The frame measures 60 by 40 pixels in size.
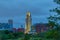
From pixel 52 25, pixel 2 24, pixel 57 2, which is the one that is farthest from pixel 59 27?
pixel 2 24

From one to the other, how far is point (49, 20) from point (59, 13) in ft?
2.61

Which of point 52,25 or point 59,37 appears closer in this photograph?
point 52,25

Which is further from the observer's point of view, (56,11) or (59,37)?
(59,37)

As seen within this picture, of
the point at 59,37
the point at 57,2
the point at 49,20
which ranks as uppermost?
the point at 57,2

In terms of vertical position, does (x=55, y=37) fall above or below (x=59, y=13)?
below

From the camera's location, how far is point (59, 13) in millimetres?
18344

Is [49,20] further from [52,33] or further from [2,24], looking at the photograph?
[2,24]

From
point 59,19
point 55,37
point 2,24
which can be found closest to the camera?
point 59,19

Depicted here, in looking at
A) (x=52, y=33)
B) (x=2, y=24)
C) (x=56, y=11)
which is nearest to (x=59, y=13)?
(x=56, y=11)

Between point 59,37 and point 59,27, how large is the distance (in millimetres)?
1619

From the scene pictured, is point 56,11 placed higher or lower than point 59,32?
higher

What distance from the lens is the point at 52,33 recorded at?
18.6m

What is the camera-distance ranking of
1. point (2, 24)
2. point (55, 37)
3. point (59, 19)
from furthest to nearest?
point (2, 24), point (55, 37), point (59, 19)

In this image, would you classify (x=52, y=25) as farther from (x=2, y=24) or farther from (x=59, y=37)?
(x=2, y=24)
